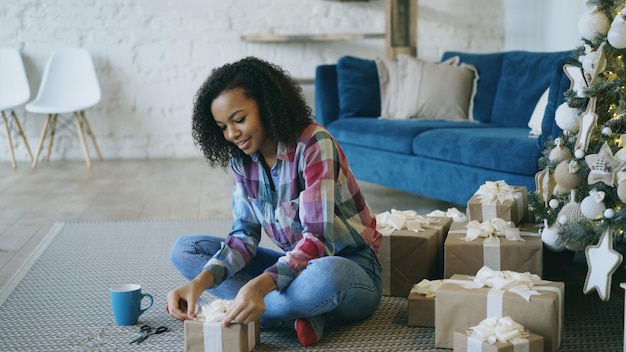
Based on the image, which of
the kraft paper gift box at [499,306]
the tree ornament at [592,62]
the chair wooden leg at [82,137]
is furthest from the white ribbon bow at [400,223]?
the chair wooden leg at [82,137]

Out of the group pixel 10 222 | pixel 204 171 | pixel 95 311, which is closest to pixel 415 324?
pixel 95 311

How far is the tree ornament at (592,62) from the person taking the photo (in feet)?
7.47

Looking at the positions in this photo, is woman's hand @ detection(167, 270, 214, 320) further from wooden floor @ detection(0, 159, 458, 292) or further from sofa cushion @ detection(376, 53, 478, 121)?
sofa cushion @ detection(376, 53, 478, 121)

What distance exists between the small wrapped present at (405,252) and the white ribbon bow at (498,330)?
630mm

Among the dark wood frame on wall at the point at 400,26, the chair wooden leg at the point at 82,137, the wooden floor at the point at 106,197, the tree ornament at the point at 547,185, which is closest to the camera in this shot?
the tree ornament at the point at 547,185

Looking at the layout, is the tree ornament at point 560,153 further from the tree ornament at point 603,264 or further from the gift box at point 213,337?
the gift box at point 213,337

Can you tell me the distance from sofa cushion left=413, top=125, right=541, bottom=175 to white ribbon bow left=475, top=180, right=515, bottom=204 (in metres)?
0.61

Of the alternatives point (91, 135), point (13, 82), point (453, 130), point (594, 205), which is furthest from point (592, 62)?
point (13, 82)

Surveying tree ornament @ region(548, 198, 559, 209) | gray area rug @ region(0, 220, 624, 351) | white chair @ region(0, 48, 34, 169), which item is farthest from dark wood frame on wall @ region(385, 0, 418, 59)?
tree ornament @ region(548, 198, 559, 209)

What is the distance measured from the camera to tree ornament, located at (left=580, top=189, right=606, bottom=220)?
86.2 inches

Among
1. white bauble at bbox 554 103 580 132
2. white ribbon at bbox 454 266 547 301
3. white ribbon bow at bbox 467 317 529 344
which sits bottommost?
white ribbon bow at bbox 467 317 529 344

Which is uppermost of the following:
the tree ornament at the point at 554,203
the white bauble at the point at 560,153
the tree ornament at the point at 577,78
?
the tree ornament at the point at 577,78

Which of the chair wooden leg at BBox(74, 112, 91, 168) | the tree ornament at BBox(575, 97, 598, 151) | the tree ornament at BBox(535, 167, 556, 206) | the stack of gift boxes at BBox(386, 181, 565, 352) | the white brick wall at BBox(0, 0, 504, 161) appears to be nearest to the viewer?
the stack of gift boxes at BBox(386, 181, 565, 352)

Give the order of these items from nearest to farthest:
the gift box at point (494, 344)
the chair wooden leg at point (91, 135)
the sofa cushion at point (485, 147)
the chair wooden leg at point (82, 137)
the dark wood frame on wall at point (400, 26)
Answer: the gift box at point (494, 344)
the sofa cushion at point (485, 147)
the dark wood frame on wall at point (400, 26)
the chair wooden leg at point (82, 137)
the chair wooden leg at point (91, 135)
